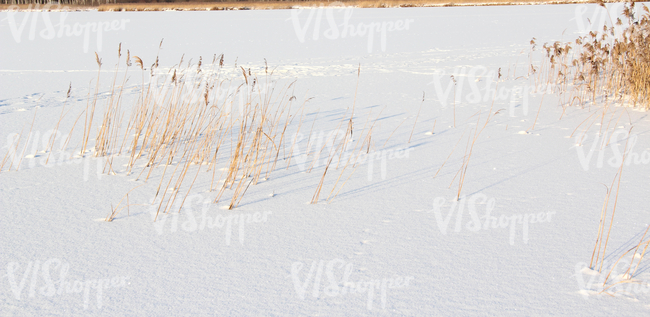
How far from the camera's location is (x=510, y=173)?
9.36 feet

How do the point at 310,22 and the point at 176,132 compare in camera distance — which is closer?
the point at 176,132

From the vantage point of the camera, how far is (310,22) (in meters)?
13.6

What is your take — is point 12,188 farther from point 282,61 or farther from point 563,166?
point 282,61

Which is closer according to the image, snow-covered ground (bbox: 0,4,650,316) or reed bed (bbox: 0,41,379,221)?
snow-covered ground (bbox: 0,4,650,316)

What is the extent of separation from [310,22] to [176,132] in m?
11.0

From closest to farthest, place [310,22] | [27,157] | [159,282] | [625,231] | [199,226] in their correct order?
[159,282] → [625,231] → [199,226] → [27,157] → [310,22]

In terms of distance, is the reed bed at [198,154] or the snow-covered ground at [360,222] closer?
the snow-covered ground at [360,222]

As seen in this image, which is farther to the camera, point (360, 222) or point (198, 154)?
point (198, 154)

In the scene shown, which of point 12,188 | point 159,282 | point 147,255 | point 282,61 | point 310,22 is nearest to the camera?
point 159,282

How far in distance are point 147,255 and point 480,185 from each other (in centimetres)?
170

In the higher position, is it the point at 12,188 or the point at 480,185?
the point at 480,185

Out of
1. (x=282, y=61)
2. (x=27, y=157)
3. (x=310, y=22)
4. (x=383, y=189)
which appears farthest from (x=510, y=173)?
(x=310, y=22)

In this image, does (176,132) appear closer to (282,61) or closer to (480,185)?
(480,185)

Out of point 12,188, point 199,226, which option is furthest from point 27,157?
point 199,226
